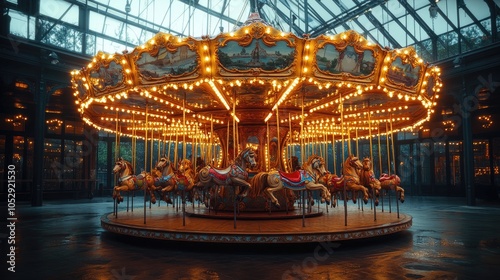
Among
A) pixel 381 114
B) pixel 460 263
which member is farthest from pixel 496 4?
pixel 460 263

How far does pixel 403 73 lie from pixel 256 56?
137 inches

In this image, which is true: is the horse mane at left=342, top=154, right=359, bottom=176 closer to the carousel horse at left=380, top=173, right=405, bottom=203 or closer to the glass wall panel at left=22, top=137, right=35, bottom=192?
the carousel horse at left=380, top=173, right=405, bottom=203

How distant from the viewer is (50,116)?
22.4m

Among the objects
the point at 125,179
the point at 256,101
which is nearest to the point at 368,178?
the point at 256,101

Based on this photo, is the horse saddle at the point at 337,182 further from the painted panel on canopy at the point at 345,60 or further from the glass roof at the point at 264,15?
the glass roof at the point at 264,15

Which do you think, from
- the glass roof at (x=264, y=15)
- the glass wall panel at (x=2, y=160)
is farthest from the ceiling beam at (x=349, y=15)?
the glass wall panel at (x=2, y=160)

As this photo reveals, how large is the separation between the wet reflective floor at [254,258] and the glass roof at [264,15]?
39.0 feet

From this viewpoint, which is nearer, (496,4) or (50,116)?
(496,4)

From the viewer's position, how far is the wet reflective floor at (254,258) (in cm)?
554

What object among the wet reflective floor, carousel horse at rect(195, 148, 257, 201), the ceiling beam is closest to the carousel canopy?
carousel horse at rect(195, 148, 257, 201)

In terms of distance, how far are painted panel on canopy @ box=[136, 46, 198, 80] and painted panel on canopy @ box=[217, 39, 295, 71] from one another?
0.61m

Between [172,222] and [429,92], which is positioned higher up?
[429,92]

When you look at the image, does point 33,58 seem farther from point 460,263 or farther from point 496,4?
point 496,4

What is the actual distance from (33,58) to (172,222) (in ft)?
41.4
